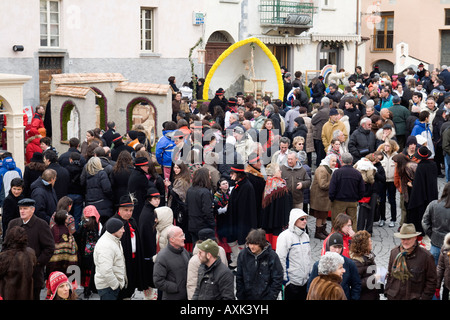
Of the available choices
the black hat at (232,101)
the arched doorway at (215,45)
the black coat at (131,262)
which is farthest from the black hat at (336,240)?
the arched doorway at (215,45)

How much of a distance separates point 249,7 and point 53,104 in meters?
13.9

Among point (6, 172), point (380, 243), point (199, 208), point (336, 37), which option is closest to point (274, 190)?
point (199, 208)

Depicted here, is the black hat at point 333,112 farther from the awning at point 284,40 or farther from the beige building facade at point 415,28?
the beige building facade at point 415,28

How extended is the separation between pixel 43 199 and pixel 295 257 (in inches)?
165

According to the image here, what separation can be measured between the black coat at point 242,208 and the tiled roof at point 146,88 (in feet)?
24.4

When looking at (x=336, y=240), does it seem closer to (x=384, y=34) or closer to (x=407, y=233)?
(x=407, y=233)

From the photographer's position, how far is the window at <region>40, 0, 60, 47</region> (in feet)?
76.5

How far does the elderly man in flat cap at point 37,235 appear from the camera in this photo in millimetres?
9383

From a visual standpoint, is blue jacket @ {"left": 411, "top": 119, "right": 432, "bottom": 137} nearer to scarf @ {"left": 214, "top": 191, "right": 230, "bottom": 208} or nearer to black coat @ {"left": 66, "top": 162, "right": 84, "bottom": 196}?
scarf @ {"left": 214, "top": 191, "right": 230, "bottom": 208}

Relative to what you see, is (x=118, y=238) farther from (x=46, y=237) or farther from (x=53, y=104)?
(x=53, y=104)

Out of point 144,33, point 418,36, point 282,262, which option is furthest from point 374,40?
point 282,262

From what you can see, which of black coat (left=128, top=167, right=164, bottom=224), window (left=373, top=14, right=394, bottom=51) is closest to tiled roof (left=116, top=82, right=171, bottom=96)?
black coat (left=128, top=167, right=164, bottom=224)

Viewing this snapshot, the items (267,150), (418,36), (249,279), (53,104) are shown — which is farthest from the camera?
(418,36)

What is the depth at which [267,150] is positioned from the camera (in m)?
15.7
